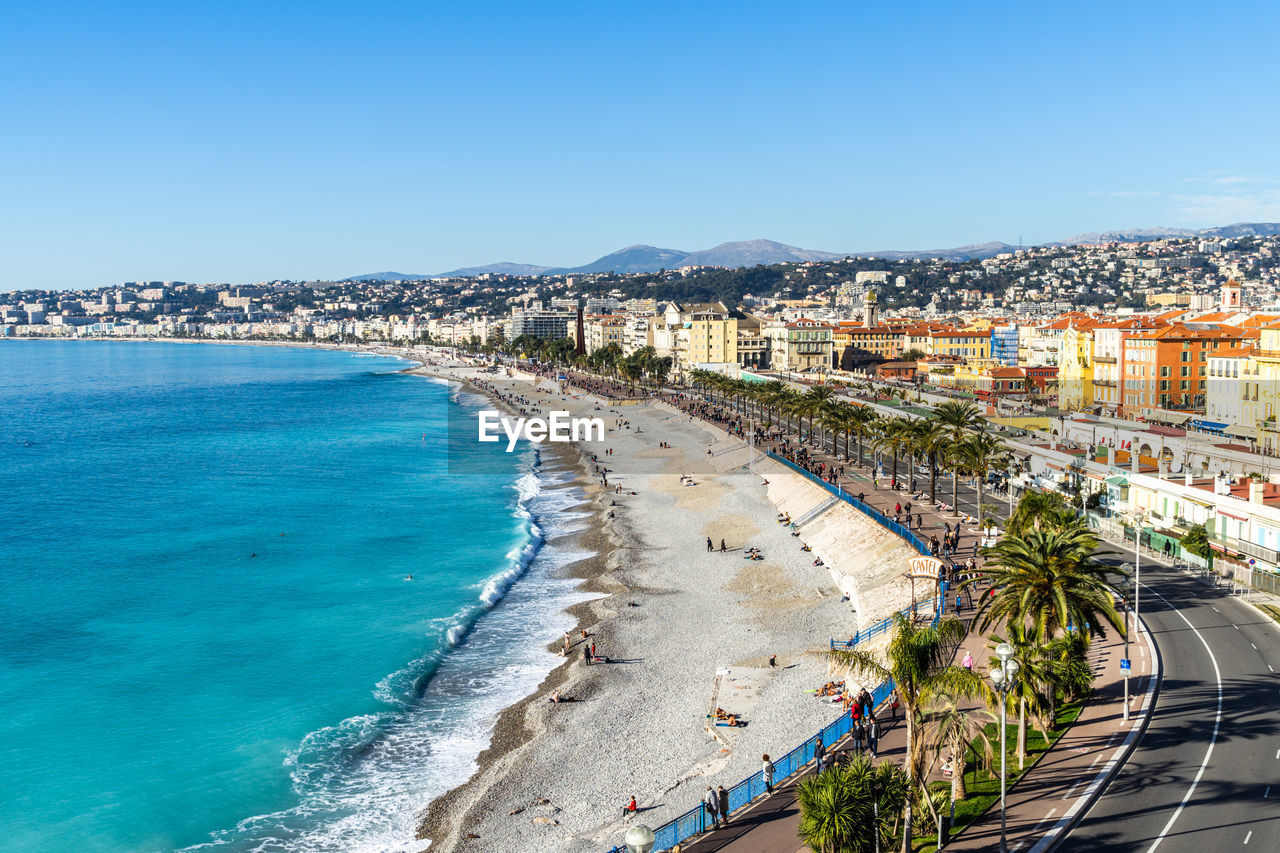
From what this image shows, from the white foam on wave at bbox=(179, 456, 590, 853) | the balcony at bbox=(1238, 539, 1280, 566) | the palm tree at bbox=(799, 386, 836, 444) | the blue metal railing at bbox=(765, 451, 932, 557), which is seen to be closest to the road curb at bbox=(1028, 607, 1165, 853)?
the balcony at bbox=(1238, 539, 1280, 566)

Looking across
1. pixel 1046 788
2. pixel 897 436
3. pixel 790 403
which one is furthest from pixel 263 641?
pixel 790 403

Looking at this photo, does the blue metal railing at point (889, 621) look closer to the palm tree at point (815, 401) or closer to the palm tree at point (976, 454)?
the palm tree at point (976, 454)

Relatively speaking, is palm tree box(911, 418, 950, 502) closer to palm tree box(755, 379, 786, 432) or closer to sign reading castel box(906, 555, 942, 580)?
sign reading castel box(906, 555, 942, 580)

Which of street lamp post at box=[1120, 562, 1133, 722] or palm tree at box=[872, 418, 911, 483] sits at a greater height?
palm tree at box=[872, 418, 911, 483]

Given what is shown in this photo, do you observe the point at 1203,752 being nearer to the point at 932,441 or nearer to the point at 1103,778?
the point at 1103,778

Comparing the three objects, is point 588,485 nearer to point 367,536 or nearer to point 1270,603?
point 367,536

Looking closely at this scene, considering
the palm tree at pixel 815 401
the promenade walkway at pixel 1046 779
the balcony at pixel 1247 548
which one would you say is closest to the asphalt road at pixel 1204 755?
the promenade walkway at pixel 1046 779

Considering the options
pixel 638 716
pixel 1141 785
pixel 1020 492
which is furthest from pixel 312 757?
pixel 1020 492
